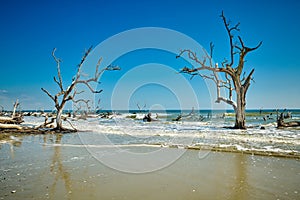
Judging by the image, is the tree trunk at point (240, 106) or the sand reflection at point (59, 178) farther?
the tree trunk at point (240, 106)

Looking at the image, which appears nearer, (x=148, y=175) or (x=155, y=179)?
(x=155, y=179)

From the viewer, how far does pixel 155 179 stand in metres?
4.09

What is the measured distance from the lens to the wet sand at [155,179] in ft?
10.9

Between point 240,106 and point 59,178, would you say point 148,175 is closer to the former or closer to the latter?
point 59,178

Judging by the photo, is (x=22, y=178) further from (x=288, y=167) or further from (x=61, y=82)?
(x=61, y=82)

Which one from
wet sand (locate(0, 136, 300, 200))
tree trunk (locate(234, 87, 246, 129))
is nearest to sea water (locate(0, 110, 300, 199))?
wet sand (locate(0, 136, 300, 200))

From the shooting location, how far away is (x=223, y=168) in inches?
191

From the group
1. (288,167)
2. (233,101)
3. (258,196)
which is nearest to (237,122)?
(233,101)

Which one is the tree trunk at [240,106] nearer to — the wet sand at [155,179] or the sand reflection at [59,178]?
the wet sand at [155,179]

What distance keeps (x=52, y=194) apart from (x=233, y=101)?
16.2 metres

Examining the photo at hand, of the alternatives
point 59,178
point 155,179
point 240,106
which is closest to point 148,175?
point 155,179

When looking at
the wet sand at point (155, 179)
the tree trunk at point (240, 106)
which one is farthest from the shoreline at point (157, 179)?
the tree trunk at point (240, 106)

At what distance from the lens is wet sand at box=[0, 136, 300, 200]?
10.9ft

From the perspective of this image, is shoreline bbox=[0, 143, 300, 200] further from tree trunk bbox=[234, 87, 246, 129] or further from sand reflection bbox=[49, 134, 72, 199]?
tree trunk bbox=[234, 87, 246, 129]
